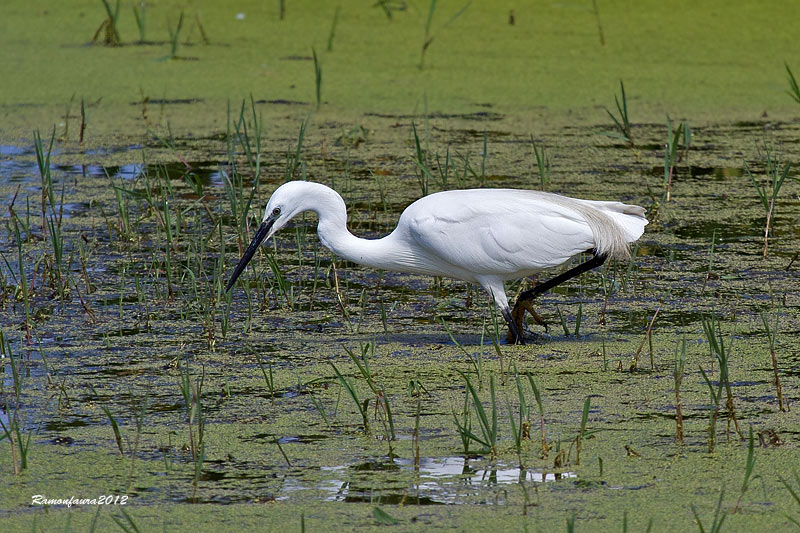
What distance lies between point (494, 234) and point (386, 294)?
0.74 metres

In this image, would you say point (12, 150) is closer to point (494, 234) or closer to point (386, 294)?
point (386, 294)

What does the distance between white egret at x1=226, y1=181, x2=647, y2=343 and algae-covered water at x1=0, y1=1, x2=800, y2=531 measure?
22cm

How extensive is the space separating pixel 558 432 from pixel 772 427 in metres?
0.52

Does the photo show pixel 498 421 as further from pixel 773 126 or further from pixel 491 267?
pixel 773 126

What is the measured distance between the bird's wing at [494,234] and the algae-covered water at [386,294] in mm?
254

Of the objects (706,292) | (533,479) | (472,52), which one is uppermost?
(472,52)

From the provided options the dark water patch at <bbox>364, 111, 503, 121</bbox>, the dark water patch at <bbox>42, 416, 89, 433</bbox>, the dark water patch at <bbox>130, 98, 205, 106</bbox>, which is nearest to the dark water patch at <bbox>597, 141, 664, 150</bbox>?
the dark water patch at <bbox>364, 111, 503, 121</bbox>

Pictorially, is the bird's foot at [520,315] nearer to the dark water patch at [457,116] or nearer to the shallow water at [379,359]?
the shallow water at [379,359]

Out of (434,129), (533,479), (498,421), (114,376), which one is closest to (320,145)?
(434,129)

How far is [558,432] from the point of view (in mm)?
2912

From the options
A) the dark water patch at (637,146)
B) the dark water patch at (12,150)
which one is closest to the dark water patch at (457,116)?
the dark water patch at (637,146)

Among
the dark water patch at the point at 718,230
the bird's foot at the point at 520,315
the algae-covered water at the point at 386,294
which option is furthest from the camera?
the dark water patch at the point at 718,230

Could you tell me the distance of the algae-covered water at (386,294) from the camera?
2.62 m

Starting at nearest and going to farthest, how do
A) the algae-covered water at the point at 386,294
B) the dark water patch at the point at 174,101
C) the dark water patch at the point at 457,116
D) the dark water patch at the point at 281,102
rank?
the algae-covered water at the point at 386,294
the dark water patch at the point at 457,116
the dark water patch at the point at 281,102
the dark water patch at the point at 174,101
